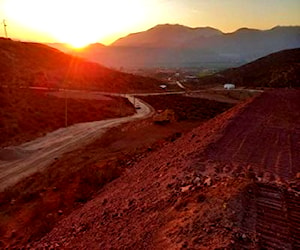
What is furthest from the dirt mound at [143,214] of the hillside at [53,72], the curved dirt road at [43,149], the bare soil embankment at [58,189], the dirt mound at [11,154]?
the hillside at [53,72]

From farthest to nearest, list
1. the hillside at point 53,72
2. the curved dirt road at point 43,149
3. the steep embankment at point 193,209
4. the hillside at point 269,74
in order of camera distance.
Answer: the hillside at point 269,74
the hillside at point 53,72
the curved dirt road at point 43,149
the steep embankment at point 193,209

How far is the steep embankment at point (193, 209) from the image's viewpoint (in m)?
10.5

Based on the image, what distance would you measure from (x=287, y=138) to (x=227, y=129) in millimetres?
2967

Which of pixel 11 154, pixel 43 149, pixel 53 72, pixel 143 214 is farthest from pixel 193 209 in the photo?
pixel 53 72

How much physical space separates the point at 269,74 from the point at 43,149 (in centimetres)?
9715

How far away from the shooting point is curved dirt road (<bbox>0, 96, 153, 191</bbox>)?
103 feet

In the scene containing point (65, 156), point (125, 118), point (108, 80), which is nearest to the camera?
point (65, 156)

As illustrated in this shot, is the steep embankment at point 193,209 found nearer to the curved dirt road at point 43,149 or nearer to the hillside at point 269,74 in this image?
the curved dirt road at point 43,149

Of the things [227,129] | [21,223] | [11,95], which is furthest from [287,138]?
[11,95]

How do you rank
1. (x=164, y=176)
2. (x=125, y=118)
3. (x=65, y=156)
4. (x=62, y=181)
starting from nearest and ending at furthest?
(x=164, y=176) → (x=62, y=181) → (x=65, y=156) → (x=125, y=118)

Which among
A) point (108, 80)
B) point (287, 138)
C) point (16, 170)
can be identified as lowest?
point (108, 80)

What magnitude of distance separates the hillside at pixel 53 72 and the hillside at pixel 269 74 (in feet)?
75.4

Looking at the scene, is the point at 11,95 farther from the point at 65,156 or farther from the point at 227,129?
the point at 227,129

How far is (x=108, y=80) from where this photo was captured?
118 meters
